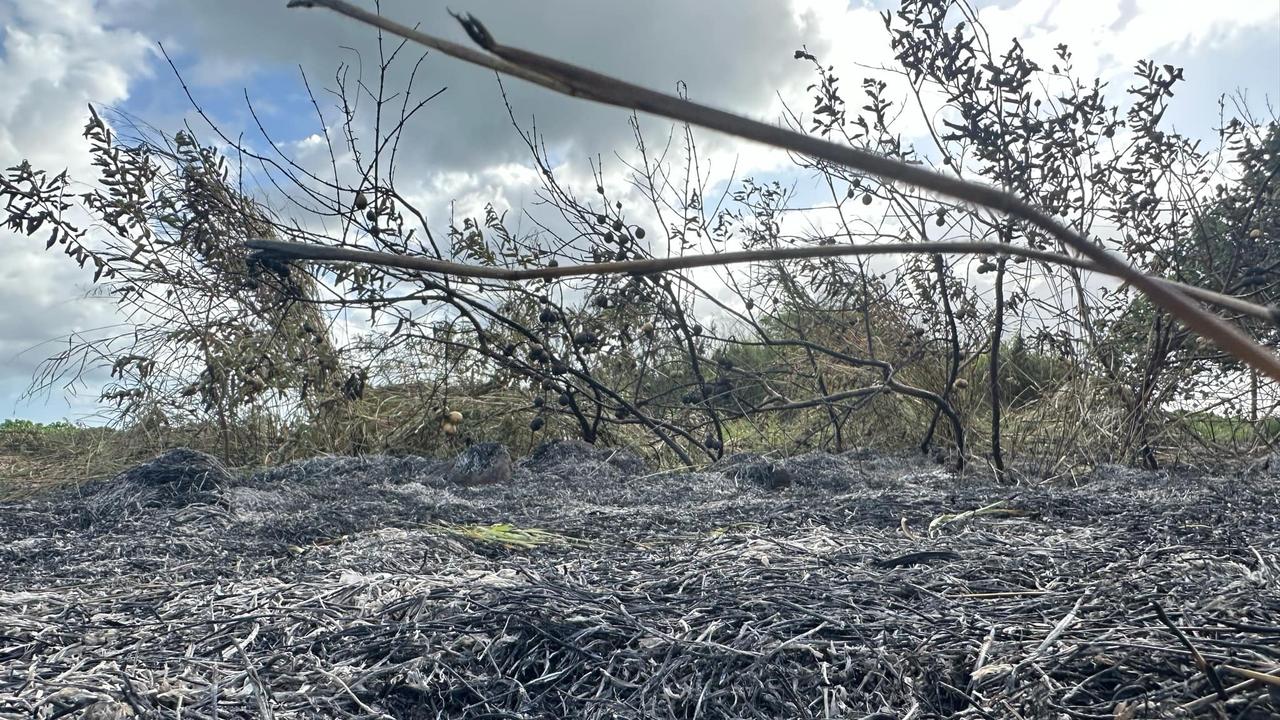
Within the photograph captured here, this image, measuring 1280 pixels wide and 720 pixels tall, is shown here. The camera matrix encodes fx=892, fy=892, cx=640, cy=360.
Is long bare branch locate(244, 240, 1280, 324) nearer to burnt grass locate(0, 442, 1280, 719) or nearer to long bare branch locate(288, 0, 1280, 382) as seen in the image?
long bare branch locate(288, 0, 1280, 382)

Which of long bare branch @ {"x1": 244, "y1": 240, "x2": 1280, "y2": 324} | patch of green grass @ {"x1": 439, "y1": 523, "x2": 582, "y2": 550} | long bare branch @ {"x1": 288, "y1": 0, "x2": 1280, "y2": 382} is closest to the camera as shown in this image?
long bare branch @ {"x1": 288, "y1": 0, "x2": 1280, "y2": 382}

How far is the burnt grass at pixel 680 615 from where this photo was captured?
1.35 meters

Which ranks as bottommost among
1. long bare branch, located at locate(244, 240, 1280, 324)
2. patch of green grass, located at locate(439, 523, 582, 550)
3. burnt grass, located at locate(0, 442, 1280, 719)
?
burnt grass, located at locate(0, 442, 1280, 719)

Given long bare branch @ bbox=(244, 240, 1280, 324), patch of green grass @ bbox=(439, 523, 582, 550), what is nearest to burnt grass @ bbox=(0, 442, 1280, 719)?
patch of green grass @ bbox=(439, 523, 582, 550)

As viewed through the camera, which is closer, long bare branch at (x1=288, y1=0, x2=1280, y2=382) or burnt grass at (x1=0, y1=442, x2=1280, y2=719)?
long bare branch at (x1=288, y1=0, x2=1280, y2=382)

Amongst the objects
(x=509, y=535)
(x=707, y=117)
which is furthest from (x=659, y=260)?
(x=509, y=535)

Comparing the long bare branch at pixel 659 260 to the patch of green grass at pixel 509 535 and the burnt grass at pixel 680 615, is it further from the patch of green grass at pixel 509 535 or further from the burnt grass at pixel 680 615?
the patch of green grass at pixel 509 535

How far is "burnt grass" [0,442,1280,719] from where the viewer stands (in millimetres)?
1349

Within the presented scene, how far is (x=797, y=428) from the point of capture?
21.4 feet

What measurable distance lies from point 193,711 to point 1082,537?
2.00m

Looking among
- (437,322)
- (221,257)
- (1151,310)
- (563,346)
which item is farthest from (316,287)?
(1151,310)

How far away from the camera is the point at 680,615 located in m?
1.63

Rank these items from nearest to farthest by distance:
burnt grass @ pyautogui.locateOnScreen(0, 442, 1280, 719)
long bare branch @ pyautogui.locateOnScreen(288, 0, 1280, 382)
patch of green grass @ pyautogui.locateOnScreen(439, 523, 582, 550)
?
long bare branch @ pyautogui.locateOnScreen(288, 0, 1280, 382)
burnt grass @ pyautogui.locateOnScreen(0, 442, 1280, 719)
patch of green grass @ pyautogui.locateOnScreen(439, 523, 582, 550)

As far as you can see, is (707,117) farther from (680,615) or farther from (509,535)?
(509,535)
